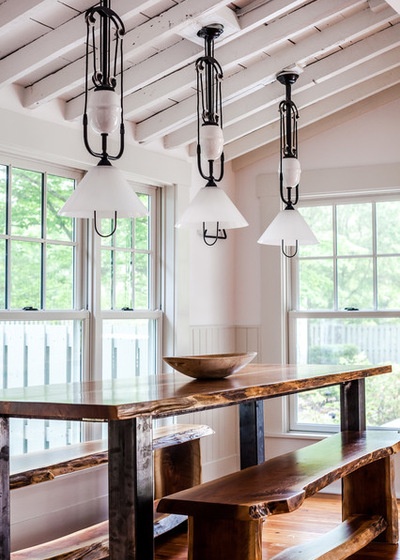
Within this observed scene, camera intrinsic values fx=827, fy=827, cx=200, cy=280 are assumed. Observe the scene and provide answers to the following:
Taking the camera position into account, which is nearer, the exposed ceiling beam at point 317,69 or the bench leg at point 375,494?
the bench leg at point 375,494

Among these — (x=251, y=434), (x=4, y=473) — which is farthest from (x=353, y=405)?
(x=4, y=473)

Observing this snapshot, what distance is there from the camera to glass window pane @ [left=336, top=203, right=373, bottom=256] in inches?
235

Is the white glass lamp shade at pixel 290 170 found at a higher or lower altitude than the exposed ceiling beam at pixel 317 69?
lower

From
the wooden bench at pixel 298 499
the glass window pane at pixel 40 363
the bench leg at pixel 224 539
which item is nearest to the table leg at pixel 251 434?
the wooden bench at pixel 298 499

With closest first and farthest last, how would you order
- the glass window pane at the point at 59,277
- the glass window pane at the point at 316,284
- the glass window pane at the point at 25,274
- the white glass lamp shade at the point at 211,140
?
the white glass lamp shade at the point at 211,140
the glass window pane at the point at 25,274
the glass window pane at the point at 59,277
the glass window pane at the point at 316,284

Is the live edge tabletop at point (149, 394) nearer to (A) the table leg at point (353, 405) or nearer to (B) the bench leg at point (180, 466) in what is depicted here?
(A) the table leg at point (353, 405)

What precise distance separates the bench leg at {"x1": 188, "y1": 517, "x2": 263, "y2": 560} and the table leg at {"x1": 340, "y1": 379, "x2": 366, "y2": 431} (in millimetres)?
1699

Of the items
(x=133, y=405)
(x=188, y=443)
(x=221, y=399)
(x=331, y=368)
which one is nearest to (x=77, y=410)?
(x=133, y=405)

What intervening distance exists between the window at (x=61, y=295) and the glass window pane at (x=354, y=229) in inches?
58.4

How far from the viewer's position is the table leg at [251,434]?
473 centimetres

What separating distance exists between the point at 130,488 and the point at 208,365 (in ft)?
2.87

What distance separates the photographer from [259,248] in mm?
6230

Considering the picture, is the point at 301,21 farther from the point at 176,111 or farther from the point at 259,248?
the point at 259,248

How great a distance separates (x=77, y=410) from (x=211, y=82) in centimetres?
186
